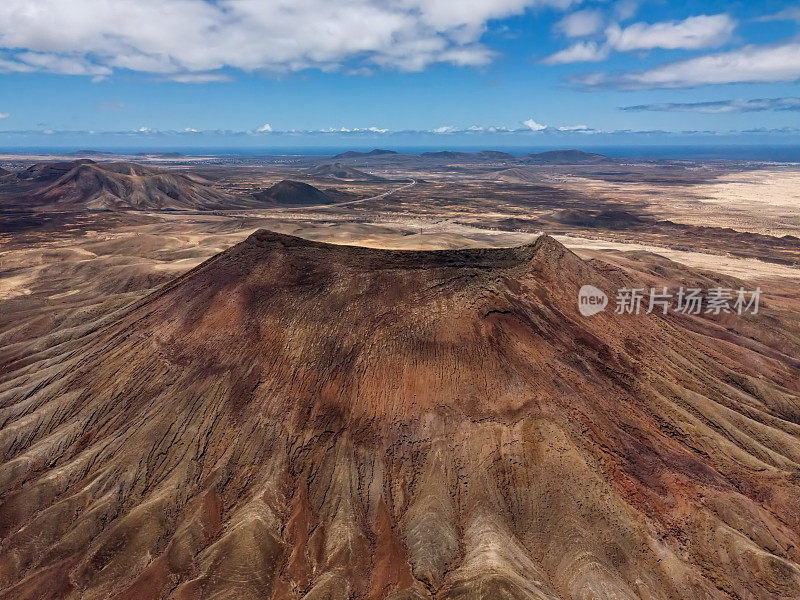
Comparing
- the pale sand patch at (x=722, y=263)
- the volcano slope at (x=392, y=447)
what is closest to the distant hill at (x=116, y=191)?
the pale sand patch at (x=722, y=263)

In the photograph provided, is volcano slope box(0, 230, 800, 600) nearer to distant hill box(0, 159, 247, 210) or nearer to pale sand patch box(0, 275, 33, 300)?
pale sand patch box(0, 275, 33, 300)

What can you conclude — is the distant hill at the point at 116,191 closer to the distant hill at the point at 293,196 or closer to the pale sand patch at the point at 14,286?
the distant hill at the point at 293,196

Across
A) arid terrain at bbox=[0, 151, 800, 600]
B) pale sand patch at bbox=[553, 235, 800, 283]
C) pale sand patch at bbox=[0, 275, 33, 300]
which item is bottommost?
pale sand patch at bbox=[553, 235, 800, 283]

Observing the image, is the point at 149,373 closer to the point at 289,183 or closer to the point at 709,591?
the point at 709,591

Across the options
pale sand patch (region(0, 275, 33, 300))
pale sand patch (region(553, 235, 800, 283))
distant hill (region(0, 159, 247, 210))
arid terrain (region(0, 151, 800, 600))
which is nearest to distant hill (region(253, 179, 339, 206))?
distant hill (region(0, 159, 247, 210))

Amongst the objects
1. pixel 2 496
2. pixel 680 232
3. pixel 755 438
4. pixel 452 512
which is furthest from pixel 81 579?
pixel 680 232

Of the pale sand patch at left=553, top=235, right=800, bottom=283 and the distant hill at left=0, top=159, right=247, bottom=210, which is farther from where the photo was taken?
the distant hill at left=0, top=159, right=247, bottom=210

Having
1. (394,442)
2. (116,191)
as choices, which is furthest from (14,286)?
(116,191)
